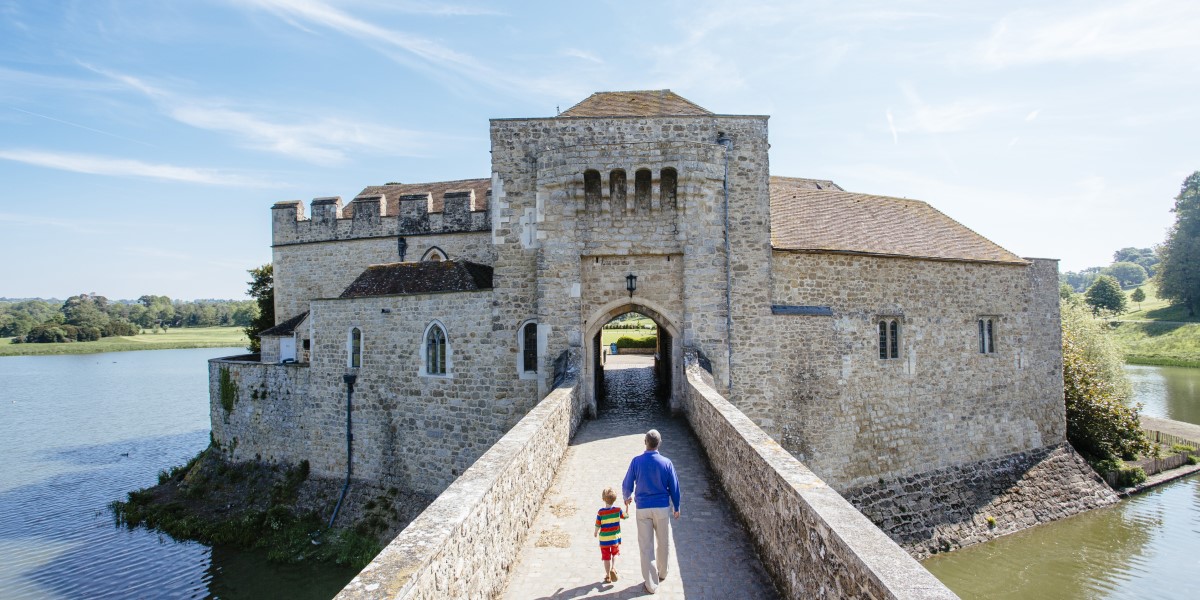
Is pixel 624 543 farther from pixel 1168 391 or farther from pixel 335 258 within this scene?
pixel 1168 391

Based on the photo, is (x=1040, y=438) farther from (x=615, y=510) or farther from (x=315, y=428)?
(x=315, y=428)

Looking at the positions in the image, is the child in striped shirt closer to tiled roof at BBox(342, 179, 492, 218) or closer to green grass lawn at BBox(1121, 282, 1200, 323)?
tiled roof at BBox(342, 179, 492, 218)

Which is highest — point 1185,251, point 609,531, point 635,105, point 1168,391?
point 635,105

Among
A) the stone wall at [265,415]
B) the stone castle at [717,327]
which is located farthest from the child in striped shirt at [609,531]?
the stone wall at [265,415]

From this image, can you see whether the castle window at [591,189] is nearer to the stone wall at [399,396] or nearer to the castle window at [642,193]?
the castle window at [642,193]

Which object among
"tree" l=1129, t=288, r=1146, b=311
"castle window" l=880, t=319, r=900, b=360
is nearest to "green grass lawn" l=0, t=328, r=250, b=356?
"castle window" l=880, t=319, r=900, b=360

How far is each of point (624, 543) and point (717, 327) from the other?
25.1 feet

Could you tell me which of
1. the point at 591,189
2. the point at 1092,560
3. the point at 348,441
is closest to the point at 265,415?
the point at 348,441

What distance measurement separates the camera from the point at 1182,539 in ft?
54.2

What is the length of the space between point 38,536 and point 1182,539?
35.0 m

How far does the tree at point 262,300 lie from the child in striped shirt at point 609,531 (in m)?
26.8

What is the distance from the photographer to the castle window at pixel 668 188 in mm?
13547

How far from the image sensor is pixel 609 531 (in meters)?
5.50

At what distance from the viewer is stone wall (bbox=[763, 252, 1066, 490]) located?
47.4 ft
